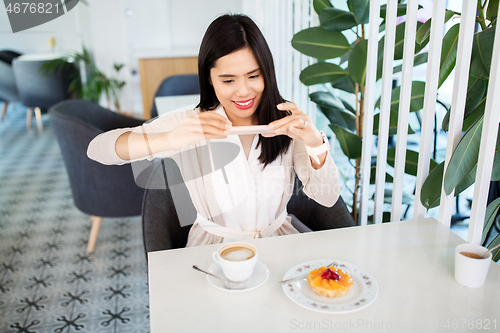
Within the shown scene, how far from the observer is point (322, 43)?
1.62 meters

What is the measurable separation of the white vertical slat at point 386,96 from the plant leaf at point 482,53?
10.2 inches

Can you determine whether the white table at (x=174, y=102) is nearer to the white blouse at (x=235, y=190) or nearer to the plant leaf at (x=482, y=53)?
the white blouse at (x=235, y=190)

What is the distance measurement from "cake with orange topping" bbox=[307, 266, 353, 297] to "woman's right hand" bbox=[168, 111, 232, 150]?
0.42 metres

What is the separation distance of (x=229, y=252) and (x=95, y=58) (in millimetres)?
4925

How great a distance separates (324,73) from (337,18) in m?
0.24

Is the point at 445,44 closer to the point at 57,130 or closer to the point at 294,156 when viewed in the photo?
the point at 294,156

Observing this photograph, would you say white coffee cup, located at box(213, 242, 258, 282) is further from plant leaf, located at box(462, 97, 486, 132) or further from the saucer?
plant leaf, located at box(462, 97, 486, 132)

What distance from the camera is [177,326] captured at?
2.62 feet

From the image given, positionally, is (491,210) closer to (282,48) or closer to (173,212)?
(173,212)

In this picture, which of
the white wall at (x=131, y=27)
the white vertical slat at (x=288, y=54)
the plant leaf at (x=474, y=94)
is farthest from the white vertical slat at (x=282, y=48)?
the white wall at (x=131, y=27)

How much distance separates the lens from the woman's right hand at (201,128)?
1064 millimetres

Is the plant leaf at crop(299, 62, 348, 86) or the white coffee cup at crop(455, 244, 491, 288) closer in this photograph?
the white coffee cup at crop(455, 244, 491, 288)

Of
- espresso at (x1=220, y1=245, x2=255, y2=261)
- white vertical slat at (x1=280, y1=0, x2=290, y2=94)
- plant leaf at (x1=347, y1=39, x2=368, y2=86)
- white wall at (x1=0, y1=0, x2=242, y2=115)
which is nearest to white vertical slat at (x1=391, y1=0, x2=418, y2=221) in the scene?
plant leaf at (x1=347, y1=39, x2=368, y2=86)

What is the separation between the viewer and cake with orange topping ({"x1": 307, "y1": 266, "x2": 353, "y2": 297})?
2.81 ft
